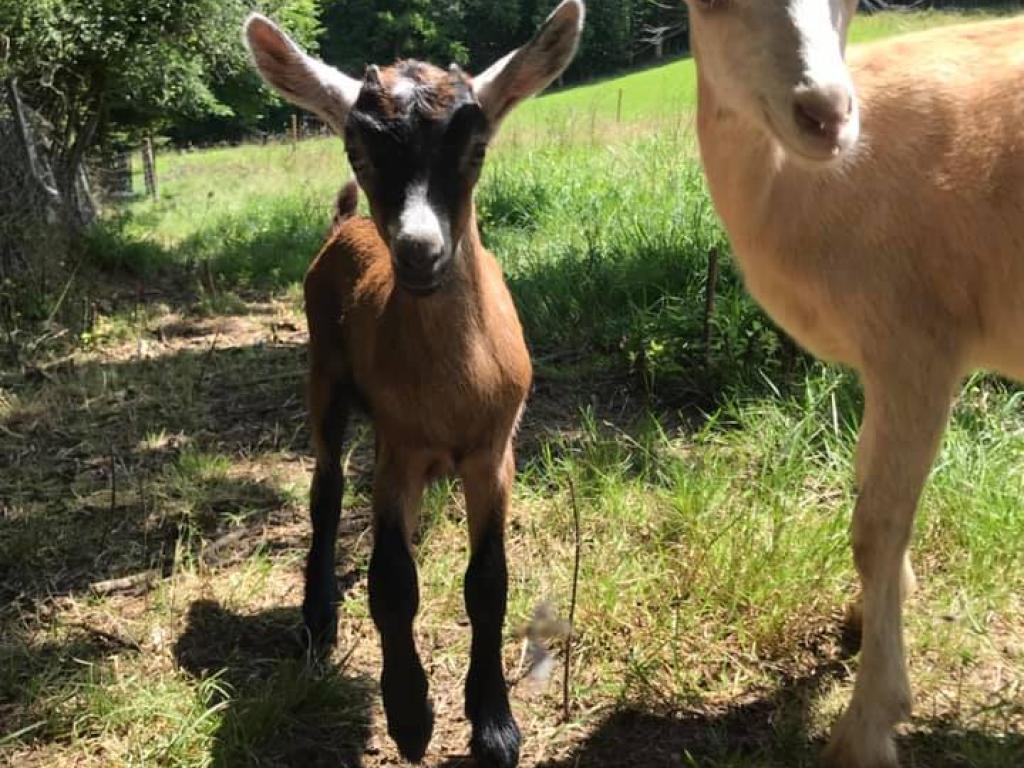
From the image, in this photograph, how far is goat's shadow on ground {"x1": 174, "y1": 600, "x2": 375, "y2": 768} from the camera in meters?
2.88

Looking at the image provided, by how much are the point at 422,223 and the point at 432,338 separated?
1.33ft

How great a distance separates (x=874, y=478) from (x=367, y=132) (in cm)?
172

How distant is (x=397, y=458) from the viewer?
2824 millimetres

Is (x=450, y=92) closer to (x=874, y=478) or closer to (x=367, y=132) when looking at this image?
(x=367, y=132)

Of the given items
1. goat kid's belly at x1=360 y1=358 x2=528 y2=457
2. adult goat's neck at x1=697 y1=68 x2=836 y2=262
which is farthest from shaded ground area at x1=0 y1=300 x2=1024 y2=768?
adult goat's neck at x1=697 y1=68 x2=836 y2=262

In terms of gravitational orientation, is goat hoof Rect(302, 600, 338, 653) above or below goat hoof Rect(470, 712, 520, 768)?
below

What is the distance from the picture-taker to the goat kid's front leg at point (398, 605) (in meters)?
2.71

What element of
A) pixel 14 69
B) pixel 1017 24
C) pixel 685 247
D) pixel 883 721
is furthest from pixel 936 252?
pixel 14 69

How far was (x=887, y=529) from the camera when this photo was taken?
279cm

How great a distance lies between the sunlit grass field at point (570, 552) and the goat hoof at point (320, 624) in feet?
0.35

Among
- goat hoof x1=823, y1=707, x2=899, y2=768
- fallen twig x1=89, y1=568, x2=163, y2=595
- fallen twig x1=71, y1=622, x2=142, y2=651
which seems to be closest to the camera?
goat hoof x1=823, y1=707, x2=899, y2=768

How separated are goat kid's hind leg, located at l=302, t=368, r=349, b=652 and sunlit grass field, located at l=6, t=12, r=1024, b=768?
0.15 meters

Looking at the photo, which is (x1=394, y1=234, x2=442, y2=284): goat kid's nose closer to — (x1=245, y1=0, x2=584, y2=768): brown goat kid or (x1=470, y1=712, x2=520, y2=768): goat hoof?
(x1=245, y1=0, x2=584, y2=768): brown goat kid

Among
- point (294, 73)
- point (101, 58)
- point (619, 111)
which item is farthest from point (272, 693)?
point (619, 111)
